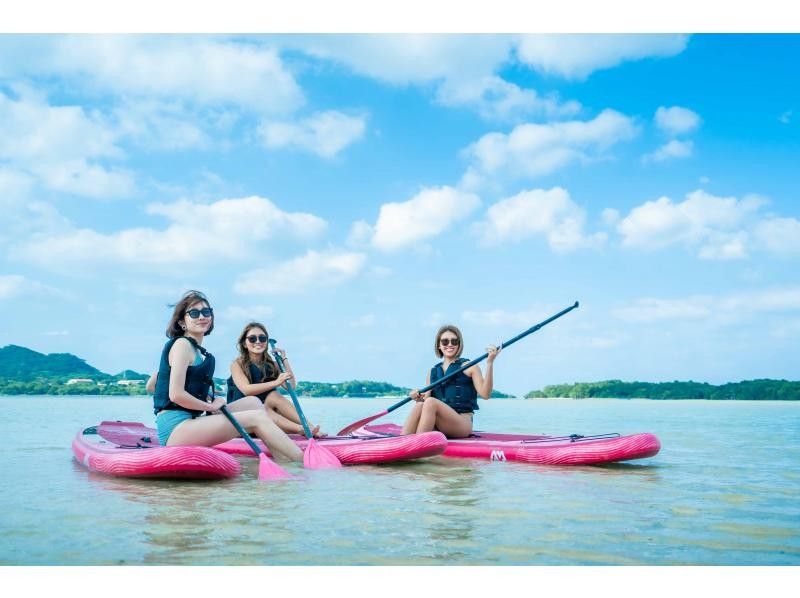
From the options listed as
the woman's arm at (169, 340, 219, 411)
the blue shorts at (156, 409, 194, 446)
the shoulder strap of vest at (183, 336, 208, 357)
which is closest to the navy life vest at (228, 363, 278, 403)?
the blue shorts at (156, 409, 194, 446)

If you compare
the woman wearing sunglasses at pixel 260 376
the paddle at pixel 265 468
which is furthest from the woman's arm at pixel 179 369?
the woman wearing sunglasses at pixel 260 376

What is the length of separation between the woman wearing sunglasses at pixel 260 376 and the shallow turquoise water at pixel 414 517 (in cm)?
87

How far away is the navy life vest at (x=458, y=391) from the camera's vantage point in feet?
25.1

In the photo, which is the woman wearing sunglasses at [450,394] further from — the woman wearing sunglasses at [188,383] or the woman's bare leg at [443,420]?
the woman wearing sunglasses at [188,383]

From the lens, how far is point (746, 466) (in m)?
7.42

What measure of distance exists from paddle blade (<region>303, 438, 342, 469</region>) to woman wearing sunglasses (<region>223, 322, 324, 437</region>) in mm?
830

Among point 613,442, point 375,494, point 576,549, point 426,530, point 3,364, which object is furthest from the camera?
point 3,364

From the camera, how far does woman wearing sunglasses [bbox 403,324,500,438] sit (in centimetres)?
724

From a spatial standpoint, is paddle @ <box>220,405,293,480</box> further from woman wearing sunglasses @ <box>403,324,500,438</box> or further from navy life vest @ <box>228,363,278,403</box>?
woman wearing sunglasses @ <box>403,324,500,438</box>

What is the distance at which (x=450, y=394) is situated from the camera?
771 centimetres
